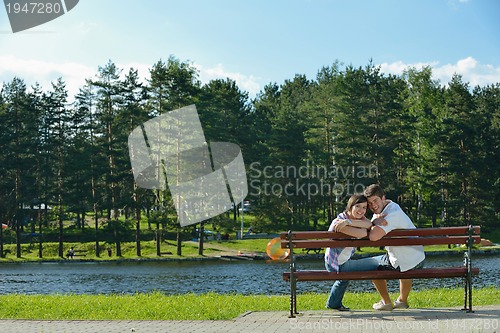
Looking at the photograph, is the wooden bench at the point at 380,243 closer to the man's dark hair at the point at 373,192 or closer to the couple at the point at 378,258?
the couple at the point at 378,258

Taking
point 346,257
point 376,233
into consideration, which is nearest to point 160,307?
point 346,257

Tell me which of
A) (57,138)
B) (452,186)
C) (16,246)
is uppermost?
(57,138)

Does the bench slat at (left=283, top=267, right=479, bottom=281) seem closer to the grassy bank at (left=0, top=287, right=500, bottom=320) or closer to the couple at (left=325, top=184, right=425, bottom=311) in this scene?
the couple at (left=325, top=184, right=425, bottom=311)

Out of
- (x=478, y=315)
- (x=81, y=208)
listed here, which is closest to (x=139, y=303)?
(x=478, y=315)

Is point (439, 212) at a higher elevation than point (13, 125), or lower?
lower

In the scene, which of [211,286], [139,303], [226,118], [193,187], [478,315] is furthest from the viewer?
[226,118]

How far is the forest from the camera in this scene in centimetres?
5491

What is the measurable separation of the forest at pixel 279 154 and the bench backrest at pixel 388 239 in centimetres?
4306

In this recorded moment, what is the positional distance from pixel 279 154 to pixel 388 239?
51.3m

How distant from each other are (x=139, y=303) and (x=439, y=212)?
50496 millimetres

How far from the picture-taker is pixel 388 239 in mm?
8398

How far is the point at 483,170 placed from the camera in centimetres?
5681

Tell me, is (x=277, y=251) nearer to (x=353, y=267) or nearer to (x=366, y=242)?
(x=353, y=267)

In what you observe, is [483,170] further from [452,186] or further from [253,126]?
[253,126]
